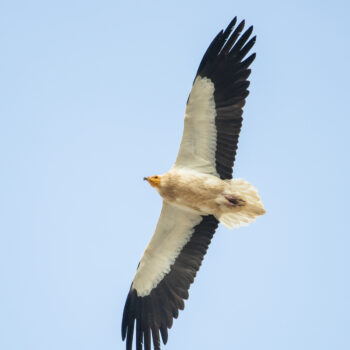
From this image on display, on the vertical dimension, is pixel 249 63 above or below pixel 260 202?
above

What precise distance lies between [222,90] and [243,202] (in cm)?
153

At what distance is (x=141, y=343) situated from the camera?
35.2 ft

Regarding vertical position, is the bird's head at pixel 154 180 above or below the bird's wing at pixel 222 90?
below

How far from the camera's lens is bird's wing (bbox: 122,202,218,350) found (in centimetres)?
1075

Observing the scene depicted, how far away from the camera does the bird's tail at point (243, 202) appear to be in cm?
1033

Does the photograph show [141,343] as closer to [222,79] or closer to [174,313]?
[174,313]

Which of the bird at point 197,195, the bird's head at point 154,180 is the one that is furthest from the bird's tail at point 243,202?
the bird's head at point 154,180

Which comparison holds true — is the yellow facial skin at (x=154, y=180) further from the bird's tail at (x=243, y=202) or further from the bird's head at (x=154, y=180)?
the bird's tail at (x=243, y=202)

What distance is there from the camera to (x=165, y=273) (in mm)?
10906

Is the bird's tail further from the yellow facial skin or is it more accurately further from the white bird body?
the yellow facial skin

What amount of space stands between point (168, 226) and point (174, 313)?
1.22 metres

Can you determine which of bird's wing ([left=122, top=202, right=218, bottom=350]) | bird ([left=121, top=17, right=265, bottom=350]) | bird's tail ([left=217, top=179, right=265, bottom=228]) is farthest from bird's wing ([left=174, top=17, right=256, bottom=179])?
bird's wing ([left=122, top=202, right=218, bottom=350])

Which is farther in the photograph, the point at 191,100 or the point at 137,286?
the point at 137,286

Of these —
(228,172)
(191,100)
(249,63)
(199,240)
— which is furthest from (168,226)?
(249,63)
